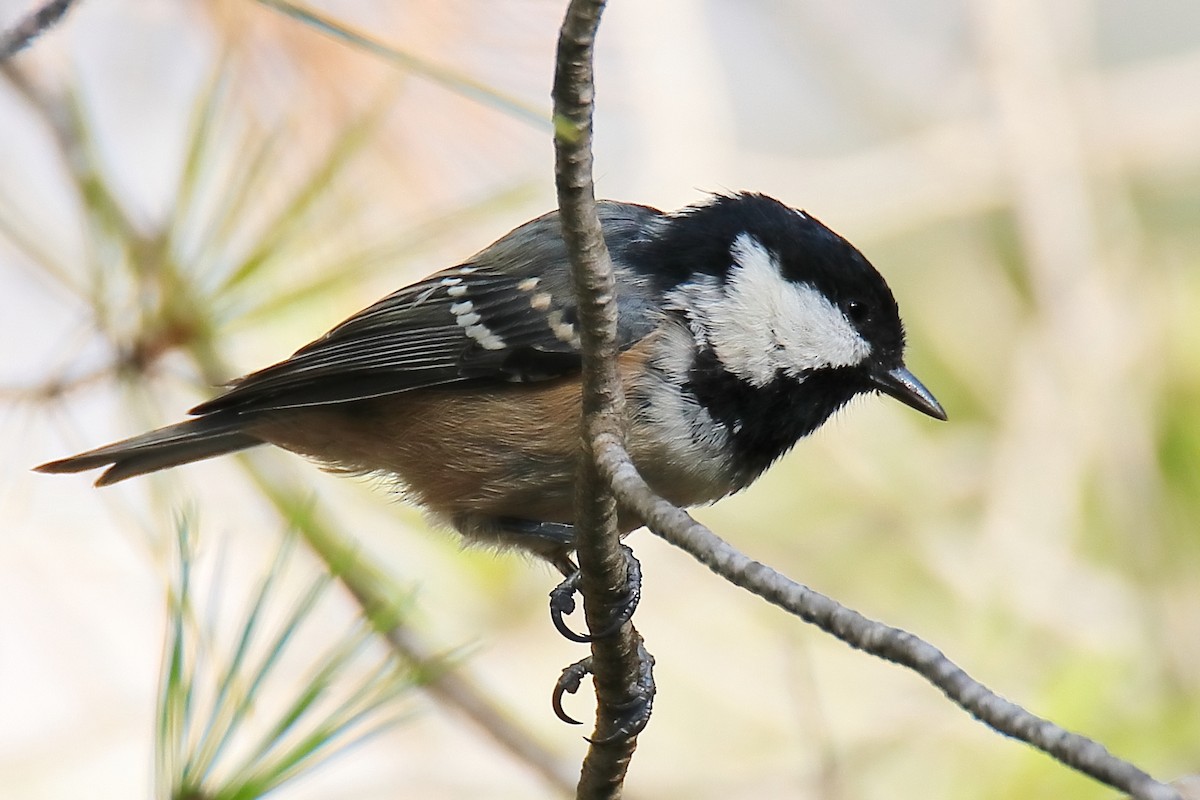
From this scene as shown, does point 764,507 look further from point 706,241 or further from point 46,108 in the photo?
point 46,108

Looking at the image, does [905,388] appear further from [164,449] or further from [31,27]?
[31,27]

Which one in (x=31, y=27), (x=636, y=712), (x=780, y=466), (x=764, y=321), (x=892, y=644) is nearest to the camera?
(x=892, y=644)

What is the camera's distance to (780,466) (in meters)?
3.29

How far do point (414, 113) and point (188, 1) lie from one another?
0.43 m

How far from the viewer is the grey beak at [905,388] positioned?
1.92 m

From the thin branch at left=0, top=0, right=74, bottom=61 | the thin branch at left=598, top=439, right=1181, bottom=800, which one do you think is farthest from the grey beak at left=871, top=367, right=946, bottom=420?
the thin branch at left=0, top=0, right=74, bottom=61

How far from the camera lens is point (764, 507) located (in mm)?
3215

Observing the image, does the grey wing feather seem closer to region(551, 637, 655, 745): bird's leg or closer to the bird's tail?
the bird's tail

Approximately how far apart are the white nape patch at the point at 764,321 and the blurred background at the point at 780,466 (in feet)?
1.13

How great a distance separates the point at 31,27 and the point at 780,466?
2.36 metres

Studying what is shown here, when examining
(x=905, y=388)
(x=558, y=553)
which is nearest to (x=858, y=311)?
(x=905, y=388)

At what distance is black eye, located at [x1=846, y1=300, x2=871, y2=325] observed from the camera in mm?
1881

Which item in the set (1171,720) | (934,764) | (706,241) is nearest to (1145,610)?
(1171,720)

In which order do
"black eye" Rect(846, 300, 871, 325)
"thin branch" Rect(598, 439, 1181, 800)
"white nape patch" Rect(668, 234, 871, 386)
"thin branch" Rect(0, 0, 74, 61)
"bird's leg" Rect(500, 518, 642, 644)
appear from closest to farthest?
"thin branch" Rect(598, 439, 1181, 800), "thin branch" Rect(0, 0, 74, 61), "bird's leg" Rect(500, 518, 642, 644), "white nape patch" Rect(668, 234, 871, 386), "black eye" Rect(846, 300, 871, 325)
